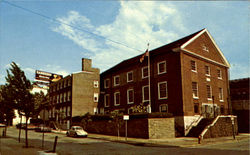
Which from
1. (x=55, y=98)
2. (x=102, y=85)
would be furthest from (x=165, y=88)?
(x=55, y=98)

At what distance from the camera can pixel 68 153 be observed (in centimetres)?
1539

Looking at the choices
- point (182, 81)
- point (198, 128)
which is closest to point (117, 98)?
point (182, 81)

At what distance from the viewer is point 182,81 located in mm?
29812

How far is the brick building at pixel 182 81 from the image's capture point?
3020 centimetres

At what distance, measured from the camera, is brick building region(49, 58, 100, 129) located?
44688 mm

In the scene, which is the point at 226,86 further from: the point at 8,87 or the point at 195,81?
the point at 8,87

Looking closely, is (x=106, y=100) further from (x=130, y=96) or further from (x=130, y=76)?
(x=130, y=76)

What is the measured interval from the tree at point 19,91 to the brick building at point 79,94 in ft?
85.9

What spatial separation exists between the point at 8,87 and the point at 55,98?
3707 centimetres

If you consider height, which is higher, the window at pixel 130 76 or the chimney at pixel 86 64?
the chimney at pixel 86 64

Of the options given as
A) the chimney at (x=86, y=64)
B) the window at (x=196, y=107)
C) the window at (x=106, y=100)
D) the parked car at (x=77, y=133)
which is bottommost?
the parked car at (x=77, y=133)

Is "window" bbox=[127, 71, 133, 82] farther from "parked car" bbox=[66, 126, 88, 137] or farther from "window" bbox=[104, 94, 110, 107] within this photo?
"parked car" bbox=[66, 126, 88, 137]

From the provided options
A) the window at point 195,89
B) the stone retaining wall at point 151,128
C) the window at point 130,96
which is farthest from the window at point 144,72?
the stone retaining wall at point 151,128

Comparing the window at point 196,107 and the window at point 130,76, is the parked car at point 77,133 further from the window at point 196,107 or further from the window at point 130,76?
the window at point 196,107
